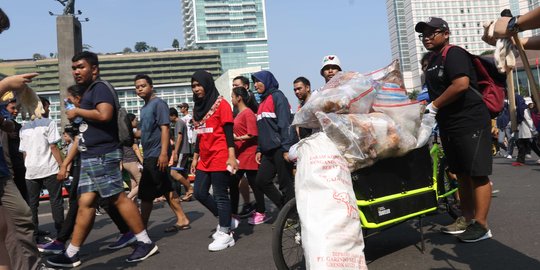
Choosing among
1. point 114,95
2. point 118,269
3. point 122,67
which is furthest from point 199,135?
point 122,67

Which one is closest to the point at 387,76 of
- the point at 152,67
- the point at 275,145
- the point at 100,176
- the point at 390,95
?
the point at 390,95

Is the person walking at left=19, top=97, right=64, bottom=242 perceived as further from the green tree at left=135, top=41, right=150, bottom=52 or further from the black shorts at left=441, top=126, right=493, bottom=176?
the green tree at left=135, top=41, right=150, bottom=52

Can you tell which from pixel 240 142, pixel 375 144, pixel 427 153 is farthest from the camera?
pixel 240 142

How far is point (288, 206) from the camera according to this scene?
361cm

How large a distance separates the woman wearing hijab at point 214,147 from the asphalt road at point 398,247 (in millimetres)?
Answer: 438

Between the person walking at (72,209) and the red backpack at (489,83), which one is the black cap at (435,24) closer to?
the red backpack at (489,83)

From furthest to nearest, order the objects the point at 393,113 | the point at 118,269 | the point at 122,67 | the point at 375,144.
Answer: the point at 122,67 < the point at 118,269 < the point at 393,113 < the point at 375,144

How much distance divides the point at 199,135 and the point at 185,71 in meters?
157

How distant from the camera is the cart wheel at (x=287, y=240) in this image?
11.5 feet

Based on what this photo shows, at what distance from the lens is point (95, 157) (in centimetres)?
434

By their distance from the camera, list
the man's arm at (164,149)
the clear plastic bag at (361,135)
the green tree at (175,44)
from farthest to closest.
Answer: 1. the green tree at (175,44)
2. the man's arm at (164,149)
3. the clear plastic bag at (361,135)

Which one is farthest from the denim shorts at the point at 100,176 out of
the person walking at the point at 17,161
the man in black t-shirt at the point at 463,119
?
the man in black t-shirt at the point at 463,119

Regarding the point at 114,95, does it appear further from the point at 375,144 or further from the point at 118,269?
the point at 375,144

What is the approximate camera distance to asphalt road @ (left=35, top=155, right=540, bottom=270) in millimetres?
3820
